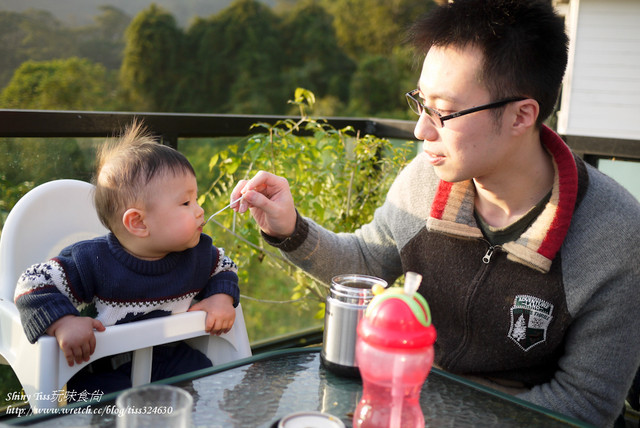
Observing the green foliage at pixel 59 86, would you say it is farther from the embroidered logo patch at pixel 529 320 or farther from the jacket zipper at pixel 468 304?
the embroidered logo patch at pixel 529 320

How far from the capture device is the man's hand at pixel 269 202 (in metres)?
1.61

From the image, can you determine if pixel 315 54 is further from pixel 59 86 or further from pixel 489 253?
pixel 489 253

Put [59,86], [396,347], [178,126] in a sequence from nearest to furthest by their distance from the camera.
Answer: [396,347] → [178,126] → [59,86]

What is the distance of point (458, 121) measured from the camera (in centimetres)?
151

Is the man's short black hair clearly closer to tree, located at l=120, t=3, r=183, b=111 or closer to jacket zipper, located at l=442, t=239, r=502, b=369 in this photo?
jacket zipper, located at l=442, t=239, r=502, b=369

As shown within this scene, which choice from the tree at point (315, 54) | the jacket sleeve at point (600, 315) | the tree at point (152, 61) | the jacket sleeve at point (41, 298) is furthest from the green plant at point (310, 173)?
the tree at point (315, 54)

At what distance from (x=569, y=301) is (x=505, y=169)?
36 cm

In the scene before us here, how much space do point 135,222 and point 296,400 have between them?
686 millimetres

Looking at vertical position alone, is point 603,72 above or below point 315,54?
below

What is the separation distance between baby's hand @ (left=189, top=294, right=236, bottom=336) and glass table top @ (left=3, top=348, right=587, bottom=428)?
26cm

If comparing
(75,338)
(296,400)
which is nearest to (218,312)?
(75,338)

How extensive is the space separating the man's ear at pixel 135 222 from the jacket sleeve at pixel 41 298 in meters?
0.19

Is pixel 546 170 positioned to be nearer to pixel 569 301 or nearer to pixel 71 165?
pixel 569 301

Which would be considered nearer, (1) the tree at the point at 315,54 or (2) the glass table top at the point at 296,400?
(2) the glass table top at the point at 296,400
